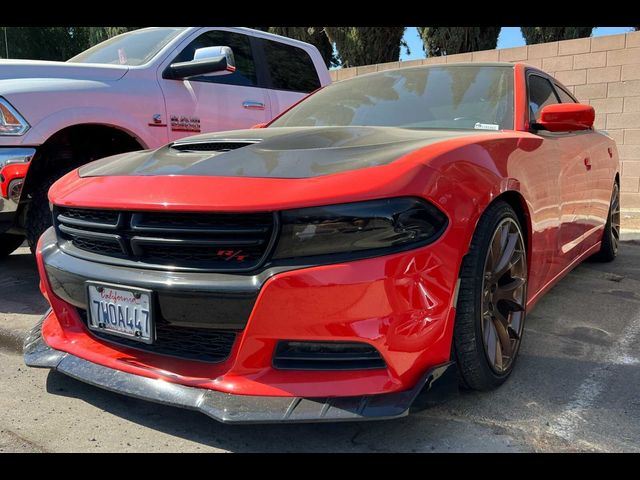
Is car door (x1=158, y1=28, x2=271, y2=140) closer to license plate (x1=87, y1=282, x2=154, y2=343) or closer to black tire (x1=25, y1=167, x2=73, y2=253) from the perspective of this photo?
black tire (x1=25, y1=167, x2=73, y2=253)

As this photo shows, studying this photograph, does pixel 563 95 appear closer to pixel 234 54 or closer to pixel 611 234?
pixel 611 234

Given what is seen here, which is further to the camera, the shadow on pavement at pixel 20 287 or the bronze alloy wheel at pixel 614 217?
the bronze alloy wheel at pixel 614 217

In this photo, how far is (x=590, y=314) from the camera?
3.42 metres

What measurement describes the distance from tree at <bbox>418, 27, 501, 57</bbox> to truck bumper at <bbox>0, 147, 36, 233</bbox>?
1025 centimetres

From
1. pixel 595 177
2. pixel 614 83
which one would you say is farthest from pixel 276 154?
pixel 614 83

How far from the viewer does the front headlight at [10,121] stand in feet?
10.8

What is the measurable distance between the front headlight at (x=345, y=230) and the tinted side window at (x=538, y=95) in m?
1.55

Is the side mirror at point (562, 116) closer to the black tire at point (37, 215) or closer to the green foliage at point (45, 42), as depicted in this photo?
the black tire at point (37, 215)

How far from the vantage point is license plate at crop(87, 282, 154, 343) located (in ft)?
6.24

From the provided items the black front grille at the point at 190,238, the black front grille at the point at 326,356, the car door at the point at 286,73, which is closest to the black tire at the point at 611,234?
the car door at the point at 286,73
